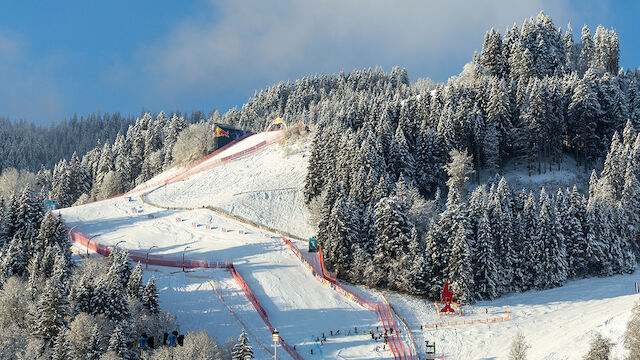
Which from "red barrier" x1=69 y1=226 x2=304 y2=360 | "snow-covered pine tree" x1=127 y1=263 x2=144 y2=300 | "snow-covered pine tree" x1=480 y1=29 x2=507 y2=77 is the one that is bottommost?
"snow-covered pine tree" x1=127 y1=263 x2=144 y2=300

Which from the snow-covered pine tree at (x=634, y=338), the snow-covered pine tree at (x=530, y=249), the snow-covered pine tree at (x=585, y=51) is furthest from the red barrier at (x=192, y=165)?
the snow-covered pine tree at (x=634, y=338)

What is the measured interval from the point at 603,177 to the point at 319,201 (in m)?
30.5

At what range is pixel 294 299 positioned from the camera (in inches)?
2061

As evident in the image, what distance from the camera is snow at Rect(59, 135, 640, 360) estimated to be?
4641 cm

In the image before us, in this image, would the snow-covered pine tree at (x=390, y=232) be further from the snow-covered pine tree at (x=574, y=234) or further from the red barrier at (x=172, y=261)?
the snow-covered pine tree at (x=574, y=234)

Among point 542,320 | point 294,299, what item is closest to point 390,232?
point 294,299

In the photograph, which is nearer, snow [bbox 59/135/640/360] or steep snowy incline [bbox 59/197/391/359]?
snow [bbox 59/135/640/360]

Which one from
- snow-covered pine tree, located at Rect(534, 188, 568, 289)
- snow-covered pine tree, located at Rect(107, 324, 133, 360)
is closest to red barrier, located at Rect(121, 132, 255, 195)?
snow-covered pine tree, located at Rect(107, 324, 133, 360)

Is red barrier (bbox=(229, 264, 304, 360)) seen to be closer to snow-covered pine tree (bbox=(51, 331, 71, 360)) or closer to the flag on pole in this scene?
snow-covered pine tree (bbox=(51, 331, 71, 360))

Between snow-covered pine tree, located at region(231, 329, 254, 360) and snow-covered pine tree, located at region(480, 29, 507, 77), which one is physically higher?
snow-covered pine tree, located at region(480, 29, 507, 77)

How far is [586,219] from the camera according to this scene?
6016cm

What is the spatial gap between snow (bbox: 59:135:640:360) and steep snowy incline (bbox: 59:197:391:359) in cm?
9

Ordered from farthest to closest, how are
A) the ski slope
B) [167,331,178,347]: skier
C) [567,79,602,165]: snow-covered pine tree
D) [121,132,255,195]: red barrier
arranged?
[121,132,255,195]: red barrier < [567,79,602,165]: snow-covered pine tree < the ski slope < [167,331,178,347]: skier

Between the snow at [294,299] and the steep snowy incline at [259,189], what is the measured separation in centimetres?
24
